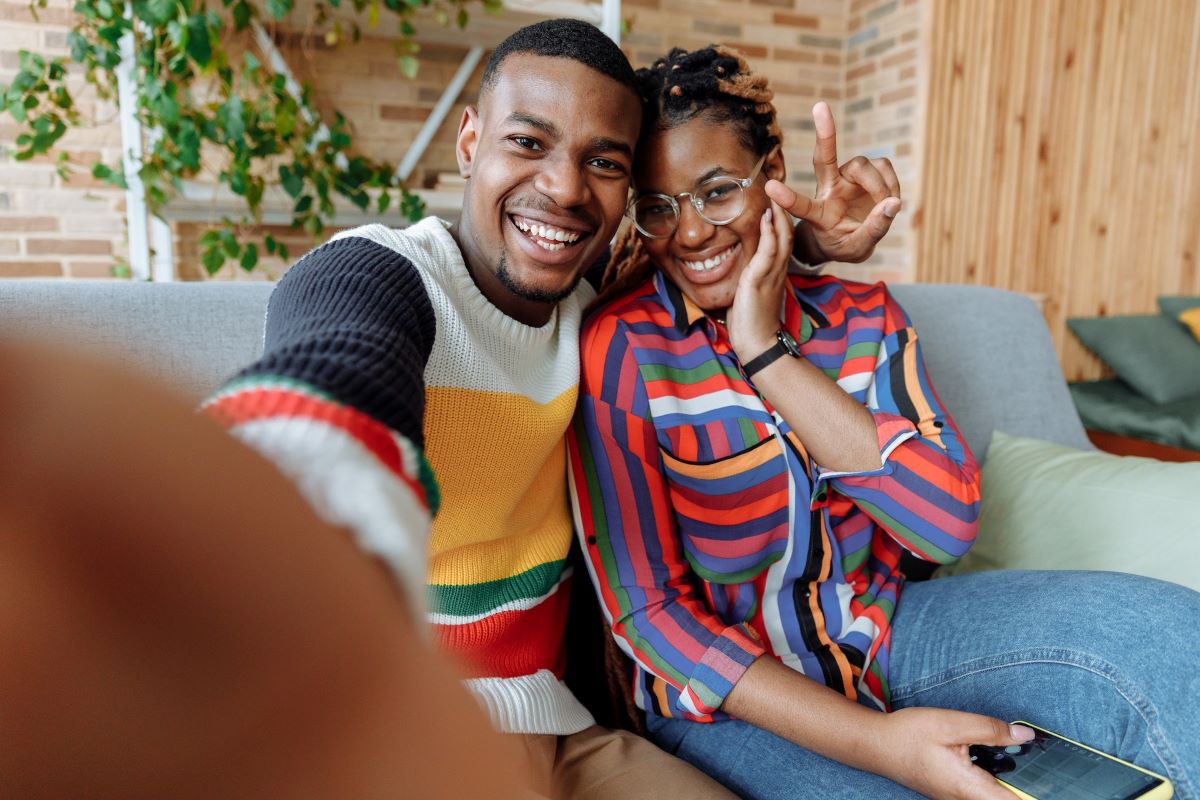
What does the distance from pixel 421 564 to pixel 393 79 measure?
2.87 meters

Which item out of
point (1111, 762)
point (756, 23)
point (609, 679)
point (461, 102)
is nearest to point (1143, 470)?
point (1111, 762)

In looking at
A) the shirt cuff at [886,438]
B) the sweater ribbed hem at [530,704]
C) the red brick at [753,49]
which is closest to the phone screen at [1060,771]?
the shirt cuff at [886,438]

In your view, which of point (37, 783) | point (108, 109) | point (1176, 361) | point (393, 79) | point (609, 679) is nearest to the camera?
point (37, 783)

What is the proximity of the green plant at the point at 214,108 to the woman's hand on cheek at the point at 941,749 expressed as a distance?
2009 mm

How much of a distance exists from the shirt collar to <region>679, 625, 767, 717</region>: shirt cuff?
1.29ft

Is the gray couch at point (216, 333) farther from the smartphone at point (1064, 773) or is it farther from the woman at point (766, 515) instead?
the smartphone at point (1064, 773)

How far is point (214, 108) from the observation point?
7.16 feet

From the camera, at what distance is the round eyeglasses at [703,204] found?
3.55 ft

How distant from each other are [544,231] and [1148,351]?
3116 millimetres

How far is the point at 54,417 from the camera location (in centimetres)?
25

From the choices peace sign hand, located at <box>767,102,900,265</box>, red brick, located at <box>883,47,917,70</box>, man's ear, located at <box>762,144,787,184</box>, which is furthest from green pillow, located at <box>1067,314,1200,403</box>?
man's ear, located at <box>762,144,787,184</box>

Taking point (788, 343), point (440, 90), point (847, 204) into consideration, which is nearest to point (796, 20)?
point (440, 90)

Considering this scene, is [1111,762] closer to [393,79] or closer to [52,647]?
[52,647]

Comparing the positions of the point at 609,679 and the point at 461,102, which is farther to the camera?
the point at 461,102
